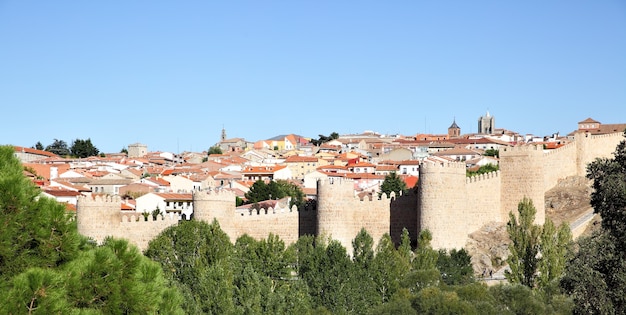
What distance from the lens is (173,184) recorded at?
253 ft

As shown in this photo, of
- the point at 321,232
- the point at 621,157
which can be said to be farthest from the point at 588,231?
the point at 621,157

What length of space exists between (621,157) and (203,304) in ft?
46.6

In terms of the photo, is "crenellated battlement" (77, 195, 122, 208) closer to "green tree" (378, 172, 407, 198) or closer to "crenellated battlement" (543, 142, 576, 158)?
"crenellated battlement" (543, 142, 576, 158)

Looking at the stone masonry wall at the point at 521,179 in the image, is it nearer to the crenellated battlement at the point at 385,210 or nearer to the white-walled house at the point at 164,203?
the crenellated battlement at the point at 385,210

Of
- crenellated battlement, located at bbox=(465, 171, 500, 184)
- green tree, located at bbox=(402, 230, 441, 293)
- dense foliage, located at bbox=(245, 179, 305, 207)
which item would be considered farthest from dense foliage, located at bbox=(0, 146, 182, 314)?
dense foliage, located at bbox=(245, 179, 305, 207)

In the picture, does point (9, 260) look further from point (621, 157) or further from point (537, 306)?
point (537, 306)

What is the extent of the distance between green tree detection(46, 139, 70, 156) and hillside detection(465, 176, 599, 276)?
7651 cm

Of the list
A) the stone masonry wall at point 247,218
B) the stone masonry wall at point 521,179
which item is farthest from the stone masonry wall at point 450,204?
the stone masonry wall at point 247,218

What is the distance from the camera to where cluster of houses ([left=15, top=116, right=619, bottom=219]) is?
213 feet

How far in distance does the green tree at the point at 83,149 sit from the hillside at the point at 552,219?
7431cm

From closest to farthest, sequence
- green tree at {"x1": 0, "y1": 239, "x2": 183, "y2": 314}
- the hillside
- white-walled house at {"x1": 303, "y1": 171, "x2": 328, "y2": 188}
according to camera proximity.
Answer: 1. green tree at {"x1": 0, "y1": 239, "x2": 183, "y2": 314}
2. the hillside
3. white-walled house at {"x1": 303, "y1": 171, "x2": 328, "y2": 188}

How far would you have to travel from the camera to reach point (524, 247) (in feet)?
123

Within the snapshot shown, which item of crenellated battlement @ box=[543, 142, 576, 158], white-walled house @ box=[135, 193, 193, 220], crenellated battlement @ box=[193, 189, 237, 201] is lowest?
white-walled house @ box=[135, 193, 193, 220]

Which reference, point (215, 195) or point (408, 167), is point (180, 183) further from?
point (215, 195)
